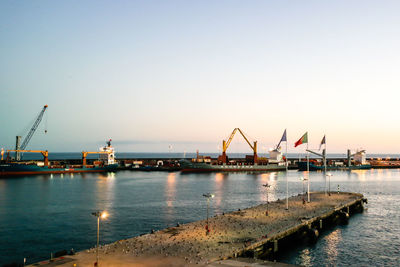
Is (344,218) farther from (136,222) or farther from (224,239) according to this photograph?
(136,222)

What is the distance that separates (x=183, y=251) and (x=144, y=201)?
60.3m

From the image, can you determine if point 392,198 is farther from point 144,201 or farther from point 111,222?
point 111,222

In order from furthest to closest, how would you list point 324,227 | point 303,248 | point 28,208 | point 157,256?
point 28,208 → point 324,227 → point 303,248 → point 157,256

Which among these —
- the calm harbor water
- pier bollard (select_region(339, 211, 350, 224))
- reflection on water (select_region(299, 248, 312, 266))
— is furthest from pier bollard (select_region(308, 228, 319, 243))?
pier bollard (select_region(339, 211, 350, 224))

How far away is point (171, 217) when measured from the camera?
7156cm

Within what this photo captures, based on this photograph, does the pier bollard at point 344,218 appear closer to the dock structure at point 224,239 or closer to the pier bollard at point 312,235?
the dock structure at point 224,239

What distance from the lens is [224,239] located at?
42250 millimetres

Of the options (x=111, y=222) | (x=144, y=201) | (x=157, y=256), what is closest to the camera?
(x=157, y=256)

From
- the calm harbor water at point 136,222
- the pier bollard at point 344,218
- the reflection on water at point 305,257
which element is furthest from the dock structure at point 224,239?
the calm harbor water at point 136,222

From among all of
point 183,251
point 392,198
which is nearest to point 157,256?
point 183,251

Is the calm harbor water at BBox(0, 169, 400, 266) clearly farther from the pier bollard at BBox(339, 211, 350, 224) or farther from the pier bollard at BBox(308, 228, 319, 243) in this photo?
the pier bollard at BBox(339, 211, 350, 224)

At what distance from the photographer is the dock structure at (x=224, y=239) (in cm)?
3456

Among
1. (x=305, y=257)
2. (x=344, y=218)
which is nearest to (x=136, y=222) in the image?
(x=305, y=257)

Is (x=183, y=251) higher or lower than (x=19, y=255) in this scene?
higher
